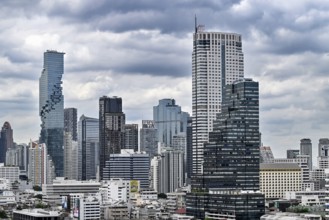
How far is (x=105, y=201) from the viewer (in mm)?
152750

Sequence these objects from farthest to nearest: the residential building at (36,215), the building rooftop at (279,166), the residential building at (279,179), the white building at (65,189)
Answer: the building rooftop at (279,166), the residential building at (279,179), the white building at (65,189), the residential building at (36,215)

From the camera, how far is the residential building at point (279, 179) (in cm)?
17925

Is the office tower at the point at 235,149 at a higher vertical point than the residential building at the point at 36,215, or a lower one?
higher

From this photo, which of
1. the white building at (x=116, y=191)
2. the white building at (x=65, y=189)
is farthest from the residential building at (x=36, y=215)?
the white building at (x=65, y=189)

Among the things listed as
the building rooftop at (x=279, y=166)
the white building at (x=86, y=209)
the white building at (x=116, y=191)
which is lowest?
the white building at (x=86, y=209)

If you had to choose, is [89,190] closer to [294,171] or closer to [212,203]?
[294,171]

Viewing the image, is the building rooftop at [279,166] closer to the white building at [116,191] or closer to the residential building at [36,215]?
the white building at [116,191]

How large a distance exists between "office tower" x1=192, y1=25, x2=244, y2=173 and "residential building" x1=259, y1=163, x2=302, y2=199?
24.7 metres

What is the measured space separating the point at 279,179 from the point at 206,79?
113ft

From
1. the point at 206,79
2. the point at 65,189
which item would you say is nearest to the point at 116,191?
the point at 65,189

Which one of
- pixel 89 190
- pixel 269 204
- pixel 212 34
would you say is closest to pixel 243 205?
pixel 269 204

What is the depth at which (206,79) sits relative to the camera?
161 meters

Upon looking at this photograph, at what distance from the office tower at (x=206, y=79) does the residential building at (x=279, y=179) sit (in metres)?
24.7

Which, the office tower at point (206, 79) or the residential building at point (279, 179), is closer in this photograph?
the office tower at point (206, 79)
